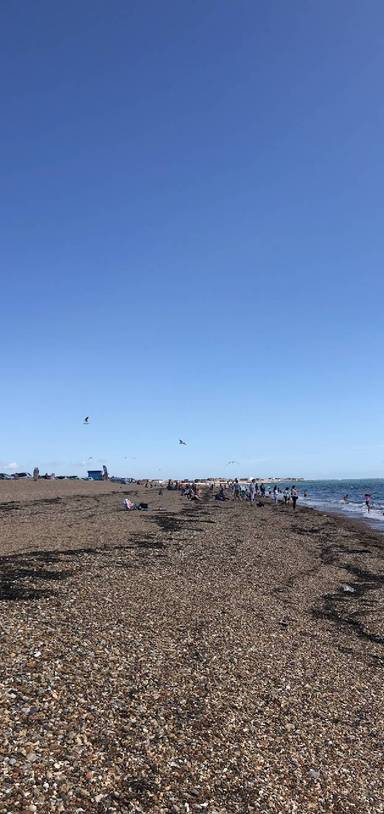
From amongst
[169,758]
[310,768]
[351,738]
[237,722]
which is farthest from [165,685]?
[351,738]

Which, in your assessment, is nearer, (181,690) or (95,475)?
(181,690)

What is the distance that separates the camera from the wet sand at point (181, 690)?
23.1 feet

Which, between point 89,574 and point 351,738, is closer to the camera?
point 351,738

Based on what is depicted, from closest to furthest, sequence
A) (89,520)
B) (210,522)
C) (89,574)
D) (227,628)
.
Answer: (227,628)
(89,574)
(89,520)
(210,522)

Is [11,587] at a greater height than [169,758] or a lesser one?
greater

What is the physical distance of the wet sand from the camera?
7043mm

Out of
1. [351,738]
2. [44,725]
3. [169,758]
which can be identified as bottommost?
[351,738]

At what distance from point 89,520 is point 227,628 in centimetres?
2499

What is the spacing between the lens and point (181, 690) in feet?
32.5

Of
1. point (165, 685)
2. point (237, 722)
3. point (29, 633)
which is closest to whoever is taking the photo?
point (237, 722)

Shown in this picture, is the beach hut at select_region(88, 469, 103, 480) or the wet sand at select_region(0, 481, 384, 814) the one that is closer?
the wet sand at select_region(0, 481, 384, 814)

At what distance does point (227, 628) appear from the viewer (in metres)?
14.0

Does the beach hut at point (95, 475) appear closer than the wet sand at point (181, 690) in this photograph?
No

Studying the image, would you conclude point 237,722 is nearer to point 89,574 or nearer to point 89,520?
point 89,574
